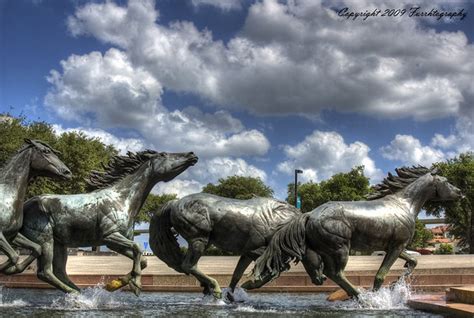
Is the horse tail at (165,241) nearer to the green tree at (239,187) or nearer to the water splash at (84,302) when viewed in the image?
the water splash at (84,302)

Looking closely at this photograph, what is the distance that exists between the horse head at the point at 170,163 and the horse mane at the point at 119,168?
155 mm

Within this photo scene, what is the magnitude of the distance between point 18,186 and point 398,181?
22.8 ft

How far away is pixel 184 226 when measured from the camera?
1023 centimetres

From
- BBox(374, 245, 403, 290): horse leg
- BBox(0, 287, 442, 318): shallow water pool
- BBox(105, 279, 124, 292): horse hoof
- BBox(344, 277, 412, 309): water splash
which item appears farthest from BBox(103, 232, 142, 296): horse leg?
BBox(374, 245, 403, 290): horse leg

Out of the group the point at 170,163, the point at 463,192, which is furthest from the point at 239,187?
the point at 170,163

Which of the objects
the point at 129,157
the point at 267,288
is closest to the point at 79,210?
the point at 129,157

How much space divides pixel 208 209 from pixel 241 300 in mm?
2258

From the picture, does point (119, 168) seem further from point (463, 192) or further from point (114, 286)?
point (463, 192)

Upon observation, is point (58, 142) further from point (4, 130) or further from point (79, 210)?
point (79, 210)

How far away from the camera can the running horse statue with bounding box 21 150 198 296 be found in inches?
386

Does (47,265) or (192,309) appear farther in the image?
(47,265)

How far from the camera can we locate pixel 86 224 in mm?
9977

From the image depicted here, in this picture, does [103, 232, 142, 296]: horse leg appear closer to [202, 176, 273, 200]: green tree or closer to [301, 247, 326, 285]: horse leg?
[301, 247, 326, 285]: horse leg

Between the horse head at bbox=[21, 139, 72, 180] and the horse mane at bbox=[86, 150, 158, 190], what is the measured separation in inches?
31.3
